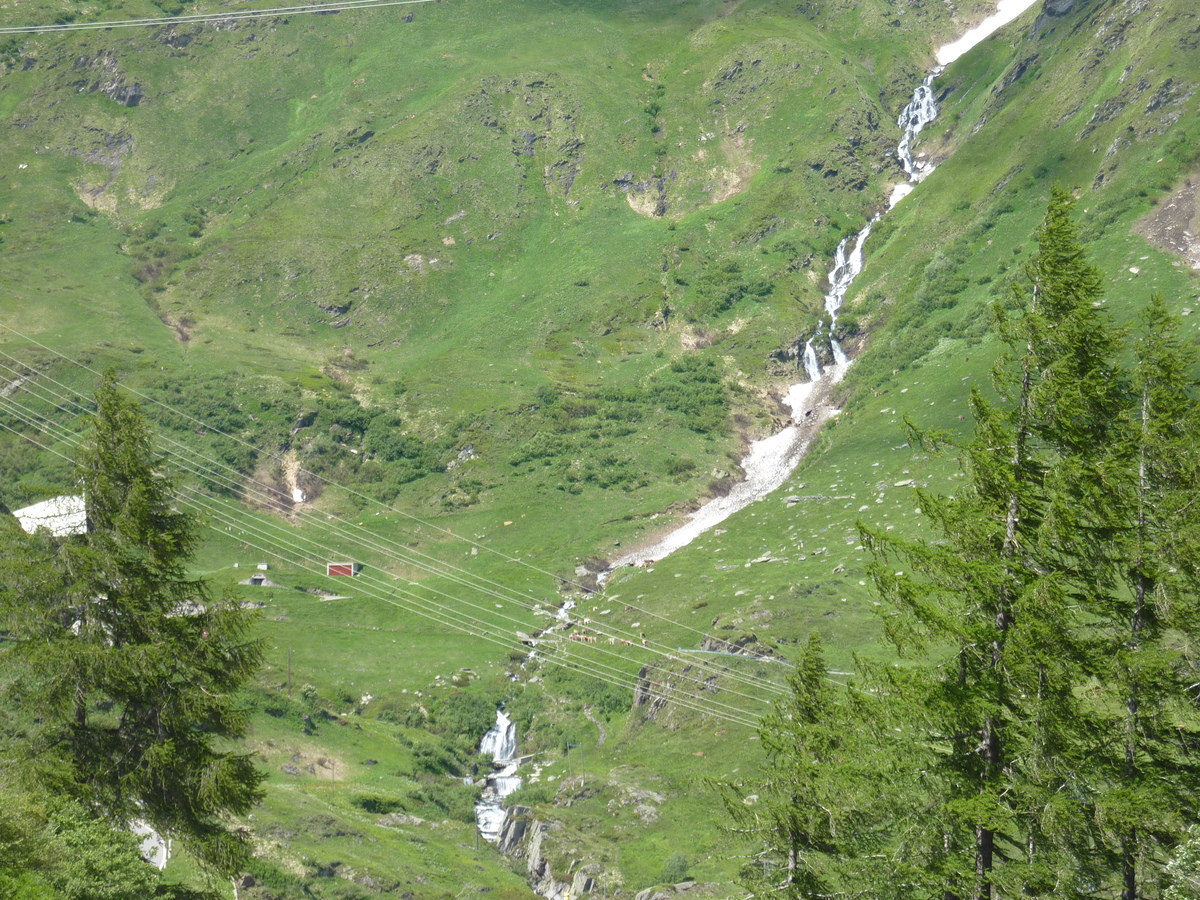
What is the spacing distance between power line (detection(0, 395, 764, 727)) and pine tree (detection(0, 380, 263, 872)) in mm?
46949

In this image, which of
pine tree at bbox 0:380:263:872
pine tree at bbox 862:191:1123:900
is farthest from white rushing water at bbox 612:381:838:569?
pine tree at bbox 862:191:1123:900

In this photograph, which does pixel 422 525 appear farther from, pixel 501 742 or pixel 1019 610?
pixel 1019 610

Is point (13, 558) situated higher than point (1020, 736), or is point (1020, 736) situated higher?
point (13, 558)

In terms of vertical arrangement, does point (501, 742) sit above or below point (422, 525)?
below

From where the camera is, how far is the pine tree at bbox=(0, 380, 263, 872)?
24375 millimetres

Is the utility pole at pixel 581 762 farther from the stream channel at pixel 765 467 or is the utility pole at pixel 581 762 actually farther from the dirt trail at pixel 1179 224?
the dirt trail at pixel 1179 224

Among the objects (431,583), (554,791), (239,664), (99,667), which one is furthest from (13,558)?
(431,583)

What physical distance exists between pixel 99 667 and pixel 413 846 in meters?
43.1

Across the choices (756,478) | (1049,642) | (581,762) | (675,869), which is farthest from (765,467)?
(1049,642)

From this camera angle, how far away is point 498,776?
3354 inches

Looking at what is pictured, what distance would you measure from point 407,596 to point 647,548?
30.2m

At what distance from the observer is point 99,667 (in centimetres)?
2425

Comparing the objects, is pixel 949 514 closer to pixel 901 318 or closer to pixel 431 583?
pixel 431 583

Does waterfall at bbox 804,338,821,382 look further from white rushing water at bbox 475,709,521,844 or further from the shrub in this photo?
the shrub
